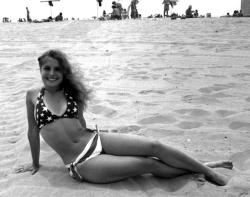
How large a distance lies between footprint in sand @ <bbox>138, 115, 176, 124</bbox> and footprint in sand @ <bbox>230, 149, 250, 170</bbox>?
98 centimetres

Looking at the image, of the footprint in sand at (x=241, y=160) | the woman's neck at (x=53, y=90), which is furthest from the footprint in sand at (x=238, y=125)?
the woman's neck at (x=53, y=90)

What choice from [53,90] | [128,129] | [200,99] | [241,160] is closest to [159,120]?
[128,129]

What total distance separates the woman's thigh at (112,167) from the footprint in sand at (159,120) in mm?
1343

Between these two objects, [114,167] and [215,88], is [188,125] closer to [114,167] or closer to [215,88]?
[114,167]

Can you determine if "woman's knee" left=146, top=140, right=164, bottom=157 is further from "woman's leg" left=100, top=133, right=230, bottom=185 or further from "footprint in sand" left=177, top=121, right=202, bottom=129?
"footprint in sand" left=177, top=121, right=202, bottom=129

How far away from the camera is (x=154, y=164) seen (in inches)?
109

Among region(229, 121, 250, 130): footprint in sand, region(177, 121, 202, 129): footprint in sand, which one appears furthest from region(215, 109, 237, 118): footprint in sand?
region(177, 121, 202, 129): footprint in sand

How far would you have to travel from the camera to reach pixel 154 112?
14.4 feet

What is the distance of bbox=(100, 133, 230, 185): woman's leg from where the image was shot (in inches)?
108

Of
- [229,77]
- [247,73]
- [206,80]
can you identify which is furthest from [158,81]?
[247,73]

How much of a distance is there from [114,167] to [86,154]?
243mm

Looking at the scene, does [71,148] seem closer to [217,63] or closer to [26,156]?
[26,156]

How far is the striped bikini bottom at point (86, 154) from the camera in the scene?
273 cm

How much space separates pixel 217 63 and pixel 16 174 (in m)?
5.43
